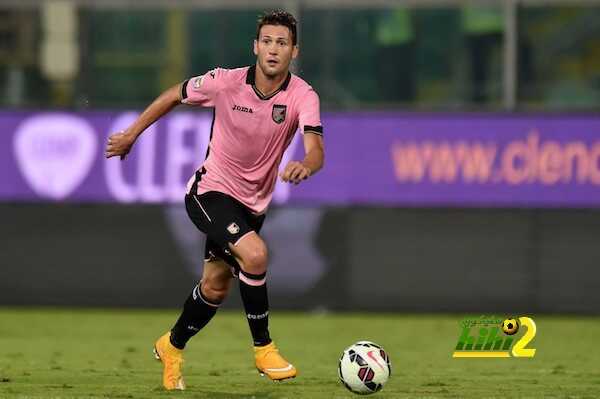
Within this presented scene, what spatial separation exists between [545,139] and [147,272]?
4.72 meters

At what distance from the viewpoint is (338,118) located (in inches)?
635

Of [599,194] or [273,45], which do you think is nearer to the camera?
[273,45]

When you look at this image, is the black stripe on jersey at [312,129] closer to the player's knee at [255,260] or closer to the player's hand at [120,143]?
the player's knee at [255,260]

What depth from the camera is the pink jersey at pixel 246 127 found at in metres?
8.86

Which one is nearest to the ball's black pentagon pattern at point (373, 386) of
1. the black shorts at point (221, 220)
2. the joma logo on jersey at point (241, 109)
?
the black shorts at point (221, 220)

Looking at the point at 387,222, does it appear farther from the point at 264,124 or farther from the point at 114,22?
the point at 264,124

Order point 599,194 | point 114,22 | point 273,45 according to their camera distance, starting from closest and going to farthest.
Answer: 1. point 273,45
2. point 599,194
3. point 114,22

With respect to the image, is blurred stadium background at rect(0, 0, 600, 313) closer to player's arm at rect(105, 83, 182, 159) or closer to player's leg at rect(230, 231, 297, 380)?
player's arm at rect(105, 83, 182, 159)

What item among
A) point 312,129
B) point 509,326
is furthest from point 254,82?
point 509,326

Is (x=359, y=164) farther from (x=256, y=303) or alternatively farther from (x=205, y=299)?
(x=256, y=303)

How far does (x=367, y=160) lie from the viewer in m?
16.1

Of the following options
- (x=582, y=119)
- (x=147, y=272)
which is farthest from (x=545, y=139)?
(x=147, y=272)

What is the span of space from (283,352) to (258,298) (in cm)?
382

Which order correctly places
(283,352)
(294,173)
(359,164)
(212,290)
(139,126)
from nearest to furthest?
(294,173)
(139,126)
(212,290)
(283,352)
(359,164)
